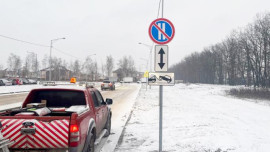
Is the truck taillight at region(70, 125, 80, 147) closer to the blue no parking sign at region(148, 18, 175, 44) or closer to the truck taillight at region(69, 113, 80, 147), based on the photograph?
the truck taillight at region(69, 113, 80, 147)

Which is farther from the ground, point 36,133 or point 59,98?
point 59,98

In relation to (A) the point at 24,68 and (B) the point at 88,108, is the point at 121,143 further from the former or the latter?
(A) the point at 24,68

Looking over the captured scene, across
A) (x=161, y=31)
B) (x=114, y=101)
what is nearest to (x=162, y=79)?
(x=161, y=31)

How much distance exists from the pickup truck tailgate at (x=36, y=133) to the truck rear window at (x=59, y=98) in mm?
1767

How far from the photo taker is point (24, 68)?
90438mm

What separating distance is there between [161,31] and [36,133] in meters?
3.36

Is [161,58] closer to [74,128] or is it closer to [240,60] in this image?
[74,128]

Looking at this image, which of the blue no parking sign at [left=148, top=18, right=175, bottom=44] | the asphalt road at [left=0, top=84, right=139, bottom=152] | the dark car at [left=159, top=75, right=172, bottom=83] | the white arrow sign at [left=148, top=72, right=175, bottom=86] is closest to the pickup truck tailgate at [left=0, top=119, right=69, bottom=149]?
the asphalt road at [left=0, top=84, right=139, bottom=152]

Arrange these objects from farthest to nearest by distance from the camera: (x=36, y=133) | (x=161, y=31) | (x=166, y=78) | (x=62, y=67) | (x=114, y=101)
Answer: (x=62, y=67) < (x=114, y=101) < (x=161, y=31) < (x=166, y=78) < (x=36, y=133)

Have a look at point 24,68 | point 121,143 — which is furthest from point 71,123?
point 24,68

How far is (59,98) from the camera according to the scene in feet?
16.9

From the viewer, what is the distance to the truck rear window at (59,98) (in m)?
5.15

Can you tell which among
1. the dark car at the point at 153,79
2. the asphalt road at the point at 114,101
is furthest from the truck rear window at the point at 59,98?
the dark car at the point at 153,79

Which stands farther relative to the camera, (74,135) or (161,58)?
(161,58)
